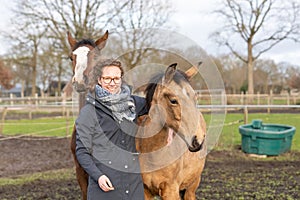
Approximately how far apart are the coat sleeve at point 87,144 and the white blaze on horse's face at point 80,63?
121cm

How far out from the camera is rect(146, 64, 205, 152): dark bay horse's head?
229 cm

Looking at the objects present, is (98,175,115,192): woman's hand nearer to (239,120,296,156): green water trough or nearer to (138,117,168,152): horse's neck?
(138,117,168,152): horse's neck

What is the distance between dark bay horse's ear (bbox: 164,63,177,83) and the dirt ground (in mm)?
2595

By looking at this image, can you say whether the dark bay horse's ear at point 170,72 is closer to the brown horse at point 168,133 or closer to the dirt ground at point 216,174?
the brown horse at point 168,133

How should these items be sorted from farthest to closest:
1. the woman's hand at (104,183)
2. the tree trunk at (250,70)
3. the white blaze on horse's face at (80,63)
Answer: the tree trunk at (250,70) → the white blaze on horse's face at (80,63) → the woman's hand at (104,183)

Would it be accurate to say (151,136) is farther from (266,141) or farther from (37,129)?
(37,129)

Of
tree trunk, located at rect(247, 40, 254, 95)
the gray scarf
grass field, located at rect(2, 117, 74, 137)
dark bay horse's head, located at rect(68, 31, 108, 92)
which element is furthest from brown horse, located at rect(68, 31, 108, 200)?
tree trunk, located at rect(247, 40, 254, 95)

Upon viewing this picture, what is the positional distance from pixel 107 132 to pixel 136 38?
0.87m

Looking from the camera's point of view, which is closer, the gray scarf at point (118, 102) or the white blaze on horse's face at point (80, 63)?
the gray scarf at point (118, 102)

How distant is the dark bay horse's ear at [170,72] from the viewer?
2.32m

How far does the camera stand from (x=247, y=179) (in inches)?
217

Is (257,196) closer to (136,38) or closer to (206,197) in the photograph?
(206,197)

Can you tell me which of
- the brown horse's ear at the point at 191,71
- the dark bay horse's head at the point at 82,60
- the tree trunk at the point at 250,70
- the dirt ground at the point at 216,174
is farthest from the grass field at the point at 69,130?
the tree trunk at the point at 250,70

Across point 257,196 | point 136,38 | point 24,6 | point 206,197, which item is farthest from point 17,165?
point 24,6
